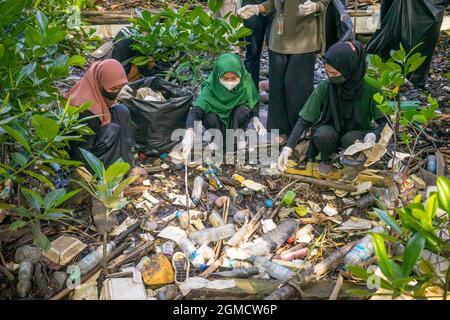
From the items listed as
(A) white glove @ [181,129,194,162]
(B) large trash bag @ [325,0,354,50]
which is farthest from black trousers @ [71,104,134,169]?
(B) large trash bag @ [325,0,354,50]

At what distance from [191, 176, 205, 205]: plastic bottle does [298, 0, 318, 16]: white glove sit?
1.48 m

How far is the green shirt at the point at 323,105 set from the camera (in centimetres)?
374

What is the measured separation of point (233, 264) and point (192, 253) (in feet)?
0.83

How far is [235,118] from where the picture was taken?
409 centimetres

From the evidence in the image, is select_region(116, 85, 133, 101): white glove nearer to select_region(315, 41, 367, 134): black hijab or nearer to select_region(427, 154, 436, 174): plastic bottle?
select_region(315, 41, 367, 134): black hijab

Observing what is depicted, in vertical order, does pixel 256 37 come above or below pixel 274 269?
above

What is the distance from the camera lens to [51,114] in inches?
108

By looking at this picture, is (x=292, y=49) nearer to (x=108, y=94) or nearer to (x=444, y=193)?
(x=108, y=94)

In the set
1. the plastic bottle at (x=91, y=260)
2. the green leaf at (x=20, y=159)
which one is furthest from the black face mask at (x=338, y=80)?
the green leaf at (x=20, y=159)

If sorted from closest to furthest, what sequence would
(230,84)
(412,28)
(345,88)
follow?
(345,88) < (230,84) < (412,28)

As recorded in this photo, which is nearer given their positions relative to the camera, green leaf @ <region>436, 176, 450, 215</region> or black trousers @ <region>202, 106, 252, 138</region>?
green leaf @ <region>436, 176, 450, 215</region>

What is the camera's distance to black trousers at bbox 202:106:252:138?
4.07 m

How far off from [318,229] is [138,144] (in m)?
1.63

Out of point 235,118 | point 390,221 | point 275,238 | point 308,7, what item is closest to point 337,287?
point 275,238
